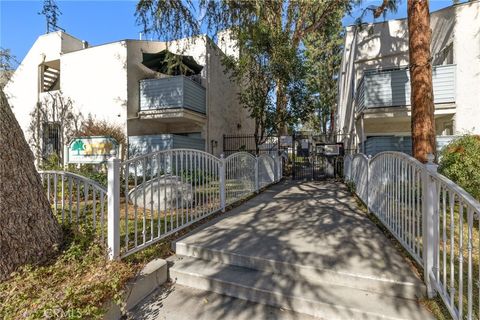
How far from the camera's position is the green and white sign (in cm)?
810

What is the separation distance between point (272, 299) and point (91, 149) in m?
7.72

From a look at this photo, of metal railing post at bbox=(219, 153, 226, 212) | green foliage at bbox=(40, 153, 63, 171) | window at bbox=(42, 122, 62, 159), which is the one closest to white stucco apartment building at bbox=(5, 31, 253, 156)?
window at bbox=(42, 122, 62, 159)

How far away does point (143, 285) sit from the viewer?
290 centimetres

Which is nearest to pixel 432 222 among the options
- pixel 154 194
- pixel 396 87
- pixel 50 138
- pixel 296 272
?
pixel 296 272

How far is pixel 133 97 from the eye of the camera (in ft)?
36.4

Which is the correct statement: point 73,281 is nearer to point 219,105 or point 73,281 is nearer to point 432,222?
point 432,222

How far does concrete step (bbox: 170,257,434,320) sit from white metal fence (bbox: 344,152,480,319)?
0.40 m

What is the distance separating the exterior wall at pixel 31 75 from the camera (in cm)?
1228

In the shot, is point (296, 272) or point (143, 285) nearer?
point (143, 285)

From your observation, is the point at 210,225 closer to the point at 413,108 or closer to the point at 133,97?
the point at 413,108

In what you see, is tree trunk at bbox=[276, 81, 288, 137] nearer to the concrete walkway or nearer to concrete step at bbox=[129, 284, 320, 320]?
the concrete walkway

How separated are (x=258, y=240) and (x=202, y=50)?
1054 centimetres

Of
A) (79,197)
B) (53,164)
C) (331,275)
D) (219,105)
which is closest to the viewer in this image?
(331,275)

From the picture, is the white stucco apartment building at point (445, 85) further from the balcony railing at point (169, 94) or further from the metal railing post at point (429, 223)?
the balcony railing at point (169, 94)
